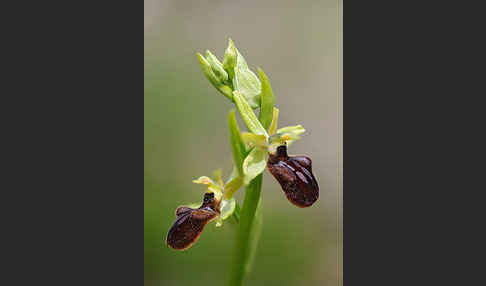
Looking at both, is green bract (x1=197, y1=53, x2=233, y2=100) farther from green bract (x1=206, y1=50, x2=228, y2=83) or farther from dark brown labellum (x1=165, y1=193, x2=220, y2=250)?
dark brown labellum (x1=165, y1=193, x2=220, y2=250)

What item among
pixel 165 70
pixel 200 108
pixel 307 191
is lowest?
pixel 307 191

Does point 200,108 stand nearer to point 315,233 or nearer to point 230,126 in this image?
point 315,233

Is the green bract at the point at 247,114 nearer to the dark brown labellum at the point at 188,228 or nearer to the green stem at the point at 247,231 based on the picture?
the green stem at the point at 247,231

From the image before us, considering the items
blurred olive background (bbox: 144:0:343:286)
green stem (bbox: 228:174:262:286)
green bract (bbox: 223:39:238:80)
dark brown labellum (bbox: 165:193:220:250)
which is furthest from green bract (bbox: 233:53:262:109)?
blurred olive background (bbox: 144:0:343:286)

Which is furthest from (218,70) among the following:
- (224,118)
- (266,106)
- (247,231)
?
(224,118)
